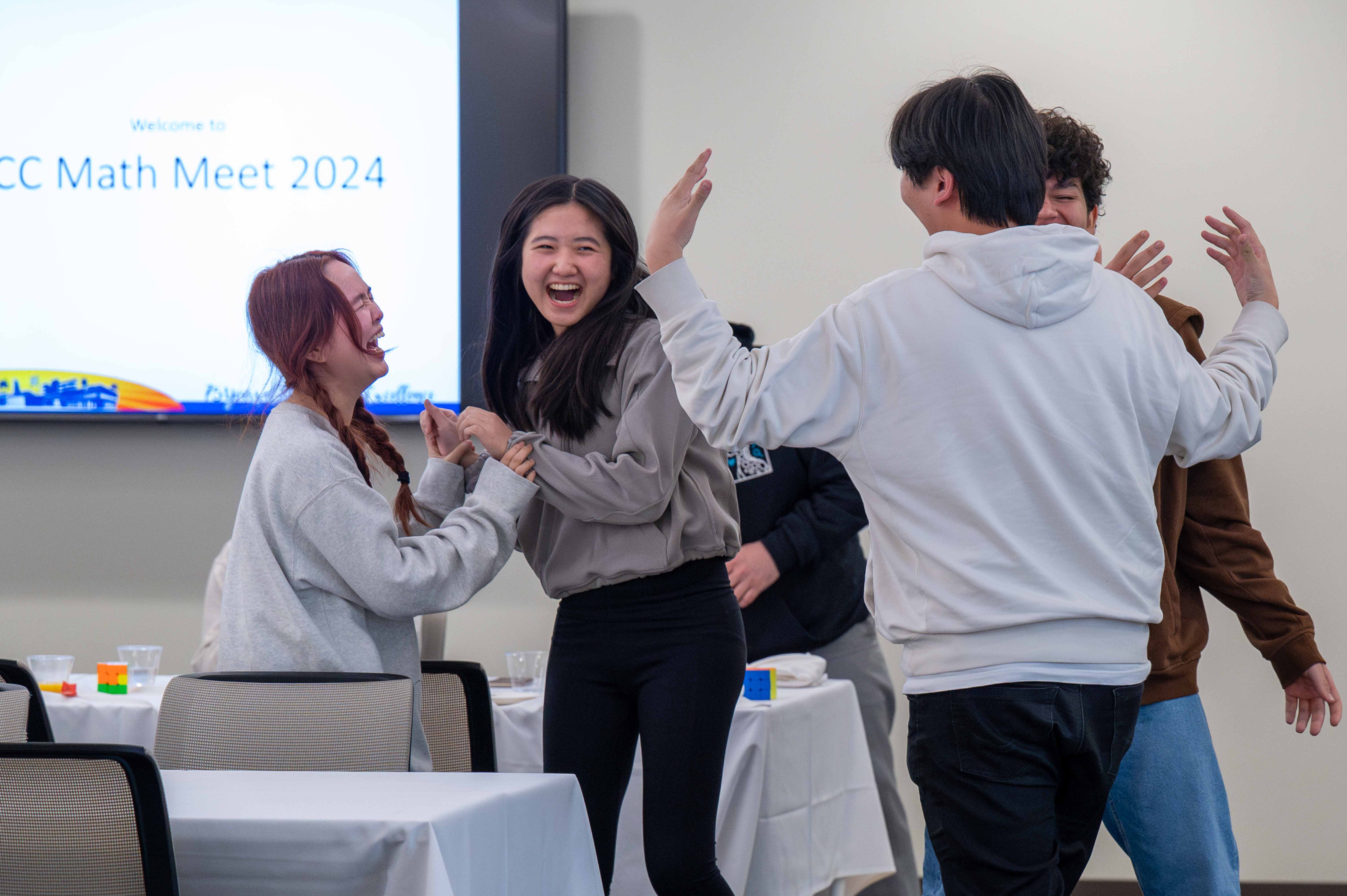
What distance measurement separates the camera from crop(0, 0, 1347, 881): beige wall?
2969 millimetres

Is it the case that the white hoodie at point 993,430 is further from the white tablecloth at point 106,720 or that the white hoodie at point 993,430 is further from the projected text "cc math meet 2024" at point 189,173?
the projected text "cc math meet 2024" at point 189,173

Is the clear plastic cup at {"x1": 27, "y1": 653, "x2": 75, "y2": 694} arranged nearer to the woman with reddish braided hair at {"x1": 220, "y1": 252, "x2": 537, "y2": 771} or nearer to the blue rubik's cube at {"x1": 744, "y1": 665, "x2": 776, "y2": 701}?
the woman with reddish braided hair at {"x1": 220, "y1": 252, "x2": 537, "y2": 771}

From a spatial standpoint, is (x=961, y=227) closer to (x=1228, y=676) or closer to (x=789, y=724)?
(x=789, y=724)

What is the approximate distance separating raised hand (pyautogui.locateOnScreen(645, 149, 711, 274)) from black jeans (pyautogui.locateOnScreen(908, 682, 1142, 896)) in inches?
21.0

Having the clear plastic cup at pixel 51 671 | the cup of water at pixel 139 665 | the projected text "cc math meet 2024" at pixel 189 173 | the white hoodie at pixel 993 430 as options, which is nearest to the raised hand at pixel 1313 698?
the white hoodie at pixel 993 430

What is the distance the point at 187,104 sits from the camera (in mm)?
3096

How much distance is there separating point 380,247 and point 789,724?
1.72 m

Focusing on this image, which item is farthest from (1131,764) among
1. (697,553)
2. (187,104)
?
(187,104)

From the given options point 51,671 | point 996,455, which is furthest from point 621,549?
point 51,671

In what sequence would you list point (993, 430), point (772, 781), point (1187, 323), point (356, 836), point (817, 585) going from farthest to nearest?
point (817, 585)
point (772, 781)
point (1187, 323)
point (993, 430)
point (356, 836)

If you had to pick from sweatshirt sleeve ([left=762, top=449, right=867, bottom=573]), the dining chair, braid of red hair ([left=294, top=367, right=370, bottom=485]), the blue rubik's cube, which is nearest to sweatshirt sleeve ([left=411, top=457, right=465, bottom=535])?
braid of red hair ([left=294, top=367, right=370, bottom=485])

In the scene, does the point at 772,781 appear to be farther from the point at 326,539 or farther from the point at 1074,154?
the point at 1074,154

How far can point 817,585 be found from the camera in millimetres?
2609

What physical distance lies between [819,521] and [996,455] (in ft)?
4.77
